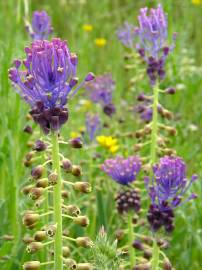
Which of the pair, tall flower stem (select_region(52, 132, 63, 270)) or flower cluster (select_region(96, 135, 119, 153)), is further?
flower cluster (select_region(96, 135, 119, 153))

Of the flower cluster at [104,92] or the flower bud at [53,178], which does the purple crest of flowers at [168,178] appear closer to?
the flower bud at [53,178]

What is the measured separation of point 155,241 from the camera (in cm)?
228

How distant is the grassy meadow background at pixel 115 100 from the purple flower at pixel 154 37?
1.86 feet

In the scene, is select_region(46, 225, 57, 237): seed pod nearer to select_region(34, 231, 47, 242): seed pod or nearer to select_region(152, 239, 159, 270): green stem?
select_region(34, 231, 47, 242): seed pod

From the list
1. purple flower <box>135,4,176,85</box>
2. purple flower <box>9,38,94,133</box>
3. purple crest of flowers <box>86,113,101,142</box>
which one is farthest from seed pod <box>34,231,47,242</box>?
purple crest of flowers <box>86,113,101,142</box>

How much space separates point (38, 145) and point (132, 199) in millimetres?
751

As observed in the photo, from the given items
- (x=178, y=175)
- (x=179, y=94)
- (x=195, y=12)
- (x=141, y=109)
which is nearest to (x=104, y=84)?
(x=179, y=94)

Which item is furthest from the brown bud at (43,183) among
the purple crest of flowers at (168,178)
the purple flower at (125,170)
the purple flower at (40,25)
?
the purple flower at (40,25)

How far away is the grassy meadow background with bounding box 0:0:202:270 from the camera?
9.50 feet

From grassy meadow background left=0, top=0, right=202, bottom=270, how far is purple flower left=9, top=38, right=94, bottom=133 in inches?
26.0

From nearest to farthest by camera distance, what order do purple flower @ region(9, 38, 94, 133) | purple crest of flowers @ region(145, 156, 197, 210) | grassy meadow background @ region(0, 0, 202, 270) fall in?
1. purple flower @ region(9, 38, 94, 133)
2. purple crest of flowers @ region(145, 156, 197, 210)
3. grassy meadow background @ region(0, 0, 202, 270)

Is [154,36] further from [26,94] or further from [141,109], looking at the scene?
[26,94]

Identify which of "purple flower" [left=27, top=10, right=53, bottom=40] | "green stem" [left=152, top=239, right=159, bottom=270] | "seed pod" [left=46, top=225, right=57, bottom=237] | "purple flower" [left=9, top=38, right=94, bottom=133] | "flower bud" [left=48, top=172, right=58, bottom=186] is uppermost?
"purple flower" [left=27, top=10, right=53, bottom=40]

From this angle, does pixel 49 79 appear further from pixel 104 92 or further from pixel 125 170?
pixel 104 92
